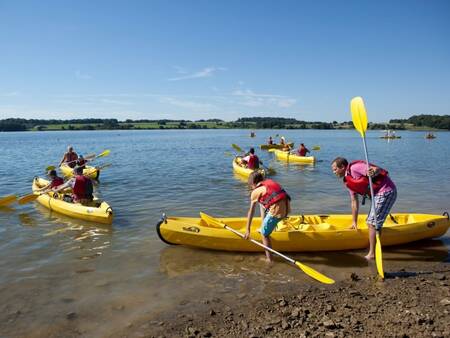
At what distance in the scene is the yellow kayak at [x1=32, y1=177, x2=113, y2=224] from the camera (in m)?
9.80

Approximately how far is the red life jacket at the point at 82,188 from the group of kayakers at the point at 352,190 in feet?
19.3

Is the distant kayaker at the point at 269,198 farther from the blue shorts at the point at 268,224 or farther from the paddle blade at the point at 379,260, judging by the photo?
the paddle blade at the point at 379,260

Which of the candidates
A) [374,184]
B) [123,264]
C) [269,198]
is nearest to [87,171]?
[123,264]

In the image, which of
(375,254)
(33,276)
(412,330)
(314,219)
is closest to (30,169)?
(33,276)

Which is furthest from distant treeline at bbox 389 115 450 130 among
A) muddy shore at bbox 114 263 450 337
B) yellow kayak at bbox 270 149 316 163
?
muddy shore at bbox 114 263 450 337

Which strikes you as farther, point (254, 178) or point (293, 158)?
point (293, 158)

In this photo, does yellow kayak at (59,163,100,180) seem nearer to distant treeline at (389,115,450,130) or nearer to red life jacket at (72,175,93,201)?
red life jacket at (72,175,93,201)

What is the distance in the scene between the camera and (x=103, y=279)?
6.57 meters

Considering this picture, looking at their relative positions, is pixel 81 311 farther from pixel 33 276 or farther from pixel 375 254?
pixel 375 254

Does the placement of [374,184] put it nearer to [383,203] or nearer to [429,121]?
[383,203]

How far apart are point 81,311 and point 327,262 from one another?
449cm

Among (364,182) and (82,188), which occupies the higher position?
(364,182)

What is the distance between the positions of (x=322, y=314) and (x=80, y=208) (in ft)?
25.2

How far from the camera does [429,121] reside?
116 meters
